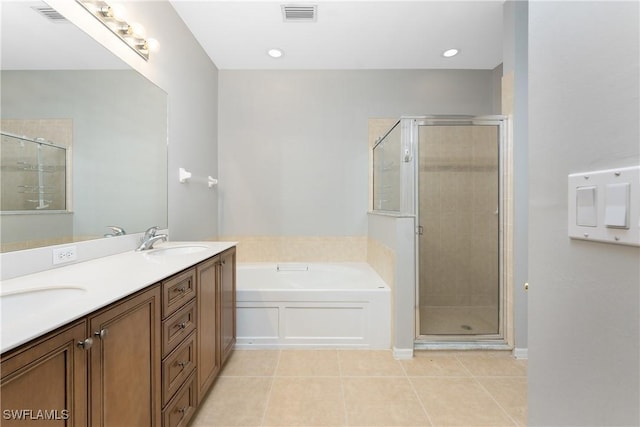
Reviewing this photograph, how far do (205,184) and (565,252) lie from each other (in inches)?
113

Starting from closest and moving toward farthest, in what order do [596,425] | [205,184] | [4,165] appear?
1. [596,425]
2. [4,165]
3. [205,184]

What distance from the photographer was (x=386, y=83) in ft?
10.5

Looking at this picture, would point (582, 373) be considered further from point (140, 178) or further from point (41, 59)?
point (140, 178)

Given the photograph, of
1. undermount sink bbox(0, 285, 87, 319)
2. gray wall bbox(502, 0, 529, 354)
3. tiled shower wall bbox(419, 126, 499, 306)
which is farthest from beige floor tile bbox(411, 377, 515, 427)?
undermount sink bbox(0, 285, 87, 319)

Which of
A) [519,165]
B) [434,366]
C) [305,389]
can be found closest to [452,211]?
[519,165]

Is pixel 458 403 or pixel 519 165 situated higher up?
pixel 519 165

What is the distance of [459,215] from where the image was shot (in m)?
2.79

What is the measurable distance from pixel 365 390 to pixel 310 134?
2.52m

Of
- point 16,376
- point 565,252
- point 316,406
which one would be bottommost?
point 316,406

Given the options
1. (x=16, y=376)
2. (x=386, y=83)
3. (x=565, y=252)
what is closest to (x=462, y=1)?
(x=386, y=83)

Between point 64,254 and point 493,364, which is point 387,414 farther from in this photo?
point 64,254

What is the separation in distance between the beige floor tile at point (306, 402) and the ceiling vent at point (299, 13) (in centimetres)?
275

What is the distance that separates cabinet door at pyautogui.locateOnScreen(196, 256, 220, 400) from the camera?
1513mm

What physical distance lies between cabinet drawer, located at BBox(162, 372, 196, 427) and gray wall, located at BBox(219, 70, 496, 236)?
6.45ft
